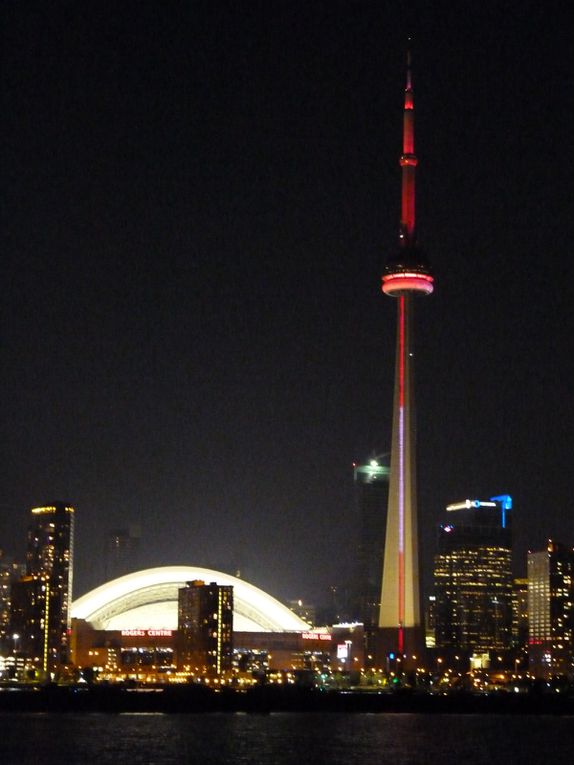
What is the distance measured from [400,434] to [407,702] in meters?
29.8

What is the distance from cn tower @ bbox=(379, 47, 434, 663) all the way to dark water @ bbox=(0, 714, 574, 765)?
31.7m

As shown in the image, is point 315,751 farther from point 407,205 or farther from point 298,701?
point 407,205

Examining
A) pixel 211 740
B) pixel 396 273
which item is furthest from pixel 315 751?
pixel 396 273

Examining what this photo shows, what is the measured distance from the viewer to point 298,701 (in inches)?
6845

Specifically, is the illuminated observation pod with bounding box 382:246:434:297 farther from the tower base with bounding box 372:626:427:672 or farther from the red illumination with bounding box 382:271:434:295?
the tower base with bounding box 372:626:427:672

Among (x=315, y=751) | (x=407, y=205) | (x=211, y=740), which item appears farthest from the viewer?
(x=407, y=205)

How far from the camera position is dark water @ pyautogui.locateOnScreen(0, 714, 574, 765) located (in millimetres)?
98875

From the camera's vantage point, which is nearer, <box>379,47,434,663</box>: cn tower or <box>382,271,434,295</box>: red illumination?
<box>379,47,434,663</box>: cn tower

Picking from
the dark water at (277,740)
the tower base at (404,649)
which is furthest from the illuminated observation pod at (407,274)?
the dark water at (277,740)

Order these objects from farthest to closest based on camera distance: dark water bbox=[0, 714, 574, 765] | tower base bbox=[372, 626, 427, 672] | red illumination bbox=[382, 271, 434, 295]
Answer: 1. tower base bbox=[372, 626, 427, 672]
2. red illumination bbox=[382, 271, 434, 295]
3. dark water bbox=[0, 714, 574, 765]

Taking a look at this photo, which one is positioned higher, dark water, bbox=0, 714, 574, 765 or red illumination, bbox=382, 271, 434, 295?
red illumination, bbox=382, 271, 434, 295

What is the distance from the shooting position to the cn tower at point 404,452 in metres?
182

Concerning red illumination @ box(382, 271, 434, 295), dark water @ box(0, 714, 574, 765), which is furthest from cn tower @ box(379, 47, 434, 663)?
dark water @ box(0, 714, 574, 765)

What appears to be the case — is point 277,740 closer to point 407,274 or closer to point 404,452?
point 404,452
